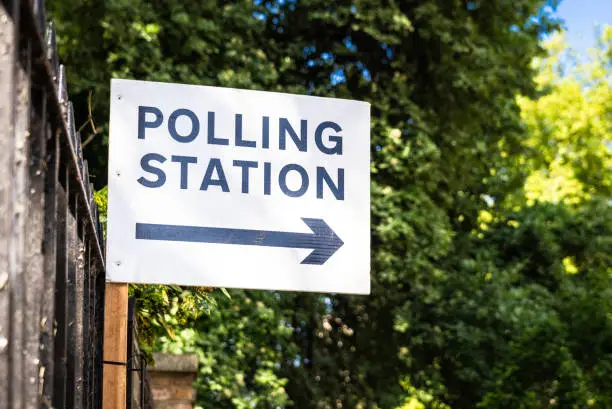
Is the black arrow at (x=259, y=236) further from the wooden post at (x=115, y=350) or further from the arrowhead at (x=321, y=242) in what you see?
the wooden post at (x=115, y=350)

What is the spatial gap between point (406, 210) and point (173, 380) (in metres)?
6.56

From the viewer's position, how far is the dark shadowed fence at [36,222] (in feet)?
5.40

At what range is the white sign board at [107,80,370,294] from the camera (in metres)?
3.43

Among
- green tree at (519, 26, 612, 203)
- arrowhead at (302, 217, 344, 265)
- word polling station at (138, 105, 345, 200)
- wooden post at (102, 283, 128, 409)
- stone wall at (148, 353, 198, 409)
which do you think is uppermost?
green tree at (519, 26, 612, 203)

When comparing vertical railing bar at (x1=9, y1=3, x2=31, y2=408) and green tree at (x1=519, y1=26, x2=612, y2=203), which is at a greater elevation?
green tree at (x1=519, y1=26, x2=612, y2=203)

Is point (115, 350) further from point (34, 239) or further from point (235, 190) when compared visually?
point (34, 239)

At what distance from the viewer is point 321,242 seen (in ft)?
11.5

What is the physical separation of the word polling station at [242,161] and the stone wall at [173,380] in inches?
233

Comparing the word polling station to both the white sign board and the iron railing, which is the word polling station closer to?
the white sign board

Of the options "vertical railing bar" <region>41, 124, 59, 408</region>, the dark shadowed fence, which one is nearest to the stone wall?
the dark shadowed fence

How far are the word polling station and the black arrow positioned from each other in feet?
0.40

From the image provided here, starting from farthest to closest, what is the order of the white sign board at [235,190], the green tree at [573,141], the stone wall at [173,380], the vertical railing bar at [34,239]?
the green tree at [573,141] → the stone wall at [173,380] → the white sign board at [235,190] → the vertical railing bar at [34,239]

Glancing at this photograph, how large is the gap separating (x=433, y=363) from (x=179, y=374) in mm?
9301

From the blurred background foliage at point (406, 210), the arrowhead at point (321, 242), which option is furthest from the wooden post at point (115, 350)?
the blurred background foliage at point (406, 210)
